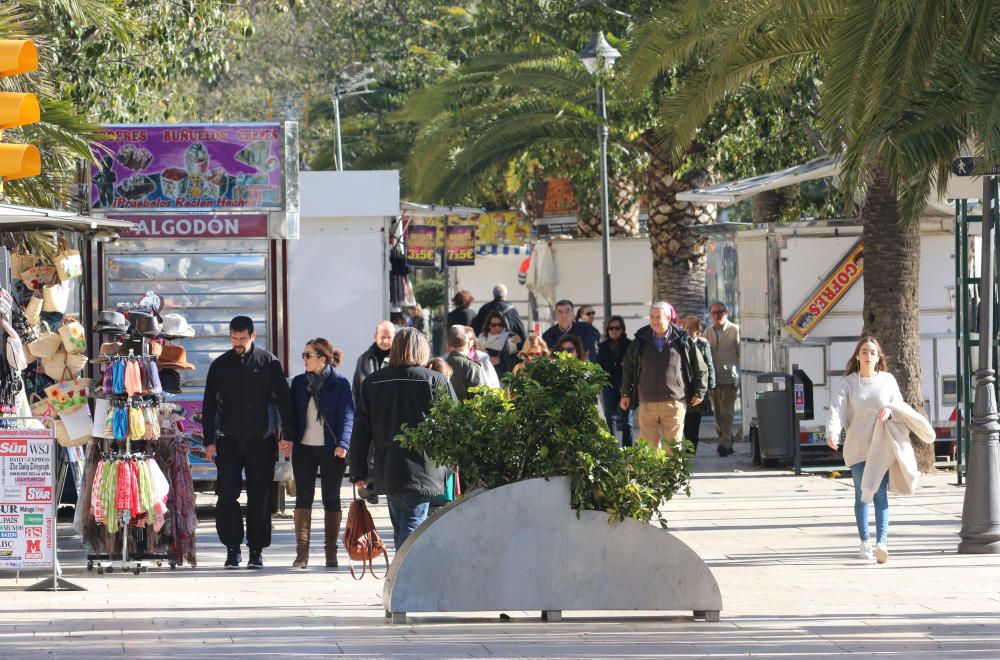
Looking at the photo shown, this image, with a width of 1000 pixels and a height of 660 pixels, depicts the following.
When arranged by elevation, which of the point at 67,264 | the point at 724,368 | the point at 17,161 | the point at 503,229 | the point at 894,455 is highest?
the point at 503,229

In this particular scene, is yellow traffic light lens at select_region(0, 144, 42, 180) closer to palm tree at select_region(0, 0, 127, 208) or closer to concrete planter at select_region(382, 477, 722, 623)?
concrete planter at select_region(382, 477, 722, 623)

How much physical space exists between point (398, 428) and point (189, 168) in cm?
534

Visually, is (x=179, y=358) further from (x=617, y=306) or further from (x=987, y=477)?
(x=617, y=306)

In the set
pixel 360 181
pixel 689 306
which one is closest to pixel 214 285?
pixel 360 181

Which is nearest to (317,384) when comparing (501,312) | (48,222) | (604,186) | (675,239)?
(48,222)

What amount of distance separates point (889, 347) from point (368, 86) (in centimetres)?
2761

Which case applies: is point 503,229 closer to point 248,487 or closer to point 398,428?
point 248,487

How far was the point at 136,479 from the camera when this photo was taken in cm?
1071

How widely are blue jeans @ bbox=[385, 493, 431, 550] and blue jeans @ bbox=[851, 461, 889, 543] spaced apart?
3209 millimetres

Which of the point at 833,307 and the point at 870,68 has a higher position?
the point at 870,68

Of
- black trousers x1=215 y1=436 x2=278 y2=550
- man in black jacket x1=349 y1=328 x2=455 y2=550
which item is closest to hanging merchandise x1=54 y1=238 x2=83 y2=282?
black trousers x1=215 y1=436 x2=278 y2=550

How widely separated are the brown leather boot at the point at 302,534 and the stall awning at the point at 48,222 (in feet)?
8.61

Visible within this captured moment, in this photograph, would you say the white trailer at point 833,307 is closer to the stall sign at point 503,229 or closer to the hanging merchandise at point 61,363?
the hanging merchandise at point 61,363

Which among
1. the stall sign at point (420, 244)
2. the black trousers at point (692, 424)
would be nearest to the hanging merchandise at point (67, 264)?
the black trousers at point (692, 424)
